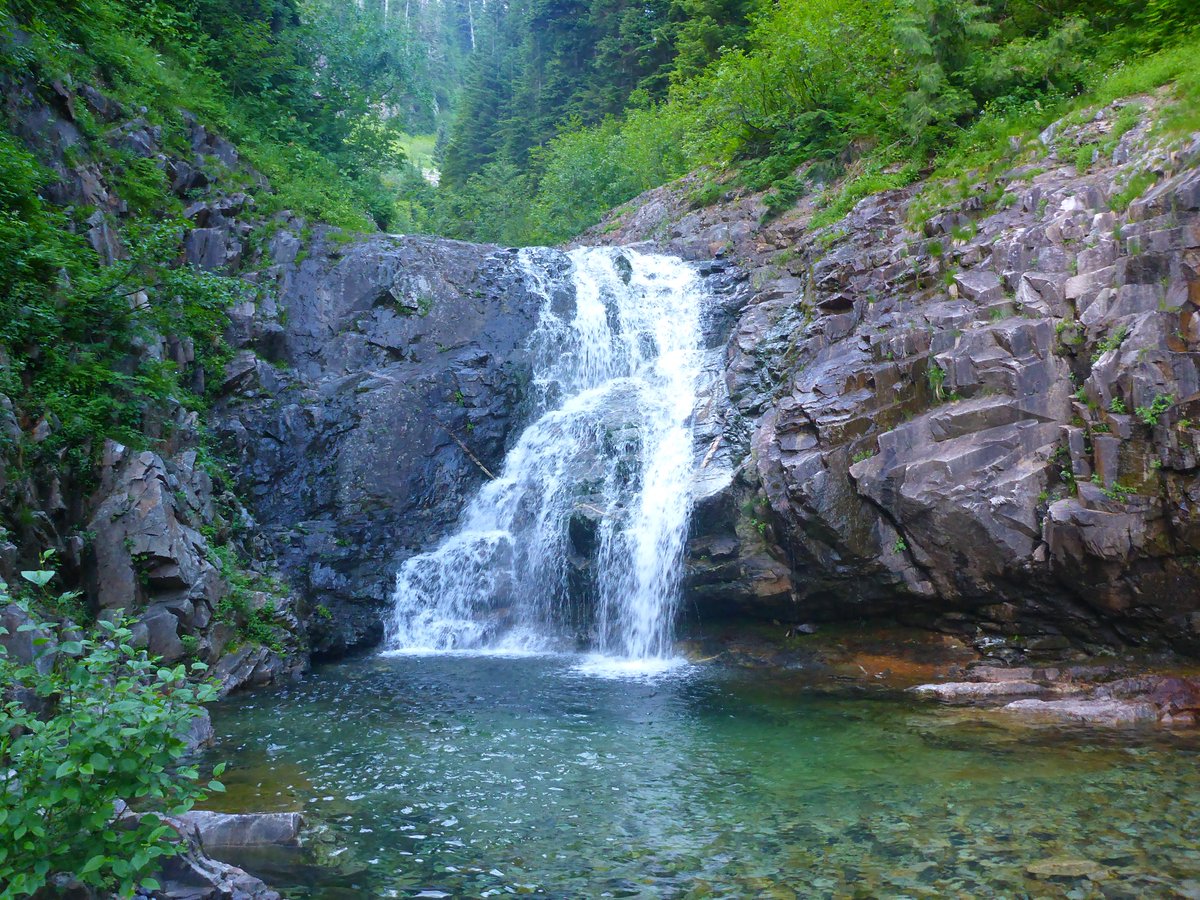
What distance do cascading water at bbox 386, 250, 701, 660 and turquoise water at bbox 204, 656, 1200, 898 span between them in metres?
3.20

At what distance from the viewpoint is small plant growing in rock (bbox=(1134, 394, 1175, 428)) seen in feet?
31.6

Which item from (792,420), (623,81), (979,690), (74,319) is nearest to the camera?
(979,690)

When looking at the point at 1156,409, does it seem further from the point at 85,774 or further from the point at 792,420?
the point at 85,774

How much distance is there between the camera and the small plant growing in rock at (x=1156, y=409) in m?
9.63

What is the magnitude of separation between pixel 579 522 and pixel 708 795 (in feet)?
25.7

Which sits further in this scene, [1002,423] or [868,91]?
[868,91]

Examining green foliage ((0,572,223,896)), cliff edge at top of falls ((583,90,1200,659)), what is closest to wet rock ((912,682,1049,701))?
cliff edge at top of falls ((583,90,1200,659))

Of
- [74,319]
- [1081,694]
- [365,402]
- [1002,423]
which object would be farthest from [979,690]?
[74,319]

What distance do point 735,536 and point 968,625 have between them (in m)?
3.65

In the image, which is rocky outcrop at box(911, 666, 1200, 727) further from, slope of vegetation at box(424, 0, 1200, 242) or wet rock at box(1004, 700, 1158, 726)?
slope of vegetation at box(424, 0, 1200, 242)

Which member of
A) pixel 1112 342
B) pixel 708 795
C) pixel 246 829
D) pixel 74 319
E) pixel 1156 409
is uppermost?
pixel 74 319

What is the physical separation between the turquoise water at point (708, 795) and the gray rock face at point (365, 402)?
15.3ft

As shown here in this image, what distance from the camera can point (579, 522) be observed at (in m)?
Answer: 15.2

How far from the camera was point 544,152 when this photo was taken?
128 ft
